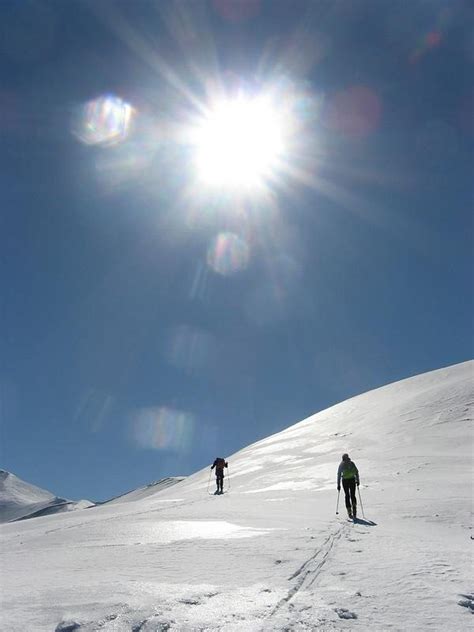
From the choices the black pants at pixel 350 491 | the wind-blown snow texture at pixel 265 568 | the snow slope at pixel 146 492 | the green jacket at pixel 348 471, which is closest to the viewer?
the wind-blown snow texture at pixel 265 568

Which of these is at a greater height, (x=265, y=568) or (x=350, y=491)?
(x=350, y=491)

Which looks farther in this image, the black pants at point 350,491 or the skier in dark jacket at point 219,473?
the skier in dark jacket at point 219,473

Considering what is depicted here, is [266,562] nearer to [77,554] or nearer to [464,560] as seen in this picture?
[464,560]

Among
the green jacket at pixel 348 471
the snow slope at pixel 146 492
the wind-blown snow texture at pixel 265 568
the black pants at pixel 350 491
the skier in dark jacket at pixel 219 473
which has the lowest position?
the wind-blown snow texture at pixel 265 568

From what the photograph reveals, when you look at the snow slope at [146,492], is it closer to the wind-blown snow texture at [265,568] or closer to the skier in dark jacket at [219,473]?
the skier in dark jacket at [219,473]

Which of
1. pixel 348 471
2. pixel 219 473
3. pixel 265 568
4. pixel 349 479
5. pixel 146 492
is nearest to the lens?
pixel 265 568

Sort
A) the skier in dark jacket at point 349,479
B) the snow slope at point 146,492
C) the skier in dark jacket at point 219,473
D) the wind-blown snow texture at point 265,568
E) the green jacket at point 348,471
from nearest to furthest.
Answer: the wind-blown snow texture at point 265,568 → the skier in dark jacket at point 349,479 → the green jacket at point 348,471 → the skier in dark jacket at point 219,473 → the snow slope at point 146,492

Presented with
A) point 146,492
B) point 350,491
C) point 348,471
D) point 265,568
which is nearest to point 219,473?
point 348,471

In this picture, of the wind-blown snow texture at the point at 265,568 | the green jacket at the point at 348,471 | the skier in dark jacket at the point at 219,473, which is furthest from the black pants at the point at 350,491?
the skier in dark jacket at the point at 219,473

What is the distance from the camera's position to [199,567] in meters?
6.46

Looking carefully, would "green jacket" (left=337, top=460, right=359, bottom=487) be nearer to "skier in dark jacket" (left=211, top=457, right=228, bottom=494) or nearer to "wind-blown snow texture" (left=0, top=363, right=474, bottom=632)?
"wind-blown snow texture" (left=0, top=363, right=474, bottom=632)

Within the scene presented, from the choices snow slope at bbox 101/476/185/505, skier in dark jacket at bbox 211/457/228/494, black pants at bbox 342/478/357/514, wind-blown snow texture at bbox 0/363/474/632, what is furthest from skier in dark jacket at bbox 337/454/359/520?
snow slope at bbox 101/476/185/505

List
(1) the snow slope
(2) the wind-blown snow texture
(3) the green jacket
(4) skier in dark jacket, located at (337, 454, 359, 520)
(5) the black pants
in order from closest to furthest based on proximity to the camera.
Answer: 1. (2) the wind-blown snow texture
2. (5) the black pants
3. (4) skier in dark jacket, located at (337, 454, 359, 520)
4. (3) the green jacket
5. (1) the snow slope

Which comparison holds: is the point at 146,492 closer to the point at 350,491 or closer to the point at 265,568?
the point at 350,491
